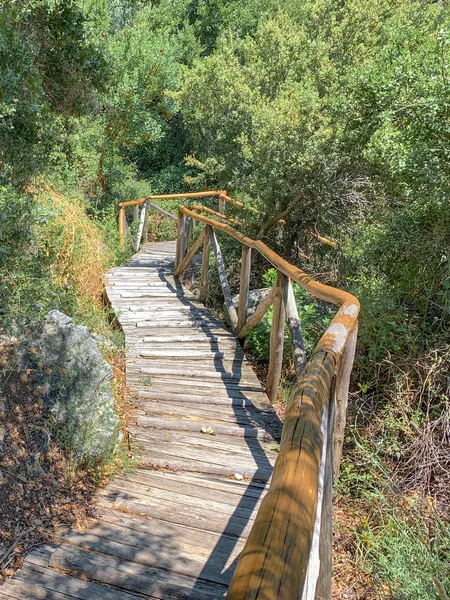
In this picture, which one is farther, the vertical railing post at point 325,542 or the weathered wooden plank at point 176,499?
the weathered wooden plank at point 176,499

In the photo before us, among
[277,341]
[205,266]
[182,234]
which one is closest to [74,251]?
[205,266]

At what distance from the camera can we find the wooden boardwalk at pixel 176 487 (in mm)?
2135

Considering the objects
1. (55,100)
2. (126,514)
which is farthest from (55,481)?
(55,100)

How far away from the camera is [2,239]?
12.8 feet

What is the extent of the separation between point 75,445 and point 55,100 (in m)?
2.89

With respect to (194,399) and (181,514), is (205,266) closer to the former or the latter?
(194,399)

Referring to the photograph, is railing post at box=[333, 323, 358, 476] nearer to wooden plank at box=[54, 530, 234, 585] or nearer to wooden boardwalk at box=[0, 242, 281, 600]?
wooden boardwalk at box=[0, 242, 281, 600]

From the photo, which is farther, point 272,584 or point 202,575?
point 202,575

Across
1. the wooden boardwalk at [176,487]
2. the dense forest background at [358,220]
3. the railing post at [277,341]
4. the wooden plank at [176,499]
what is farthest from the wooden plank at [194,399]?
the wooden plank at [176,499]

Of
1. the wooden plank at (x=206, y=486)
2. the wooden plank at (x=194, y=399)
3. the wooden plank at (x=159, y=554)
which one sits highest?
the wooden plank at (x=159, y=554)

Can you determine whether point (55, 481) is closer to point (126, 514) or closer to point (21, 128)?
point (126, 514)

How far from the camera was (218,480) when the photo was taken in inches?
118

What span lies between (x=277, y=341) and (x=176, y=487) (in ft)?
4.96

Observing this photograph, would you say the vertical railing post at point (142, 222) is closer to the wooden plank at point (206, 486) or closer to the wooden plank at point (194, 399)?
the wooden plank at point (194, 399)
